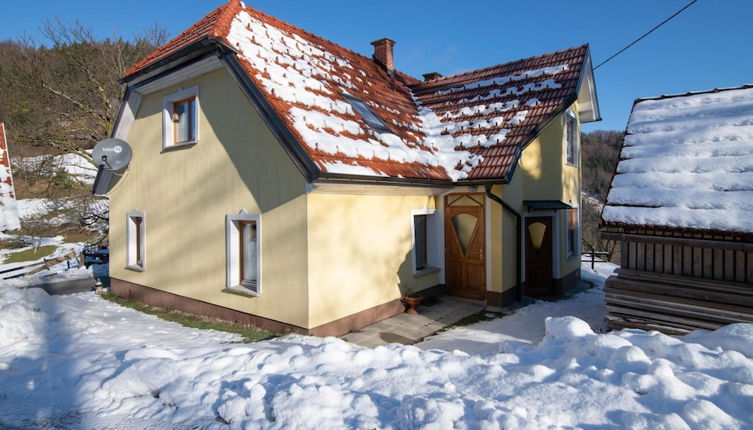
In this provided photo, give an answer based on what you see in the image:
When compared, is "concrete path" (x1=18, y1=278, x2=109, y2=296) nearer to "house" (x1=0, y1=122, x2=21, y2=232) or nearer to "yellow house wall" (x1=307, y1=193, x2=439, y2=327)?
"house" (x1=0, y1=122, x2=21, y2=232)

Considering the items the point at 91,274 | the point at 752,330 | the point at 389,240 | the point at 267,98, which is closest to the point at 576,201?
the point at 389,240

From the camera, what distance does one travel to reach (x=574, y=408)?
3.16m

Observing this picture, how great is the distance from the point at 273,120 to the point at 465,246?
534 cm

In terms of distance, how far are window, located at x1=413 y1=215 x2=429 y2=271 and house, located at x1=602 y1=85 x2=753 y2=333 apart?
4.06 metres

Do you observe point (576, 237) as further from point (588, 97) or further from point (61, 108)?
point (61, 108)

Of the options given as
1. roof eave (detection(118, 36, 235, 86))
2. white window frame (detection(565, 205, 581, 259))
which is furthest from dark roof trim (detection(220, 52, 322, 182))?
white window frame (detection(565, 205, 581, 259))

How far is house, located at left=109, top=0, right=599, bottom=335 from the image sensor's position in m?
6.77

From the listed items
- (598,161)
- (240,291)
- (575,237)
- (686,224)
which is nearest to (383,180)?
(240,291)

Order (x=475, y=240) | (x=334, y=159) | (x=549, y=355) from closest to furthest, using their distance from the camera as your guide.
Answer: (x=549, y=355), (x=334, y=159), (x=475, y=240)

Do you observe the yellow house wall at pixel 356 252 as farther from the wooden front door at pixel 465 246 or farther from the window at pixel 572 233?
the window at pixel 572 233

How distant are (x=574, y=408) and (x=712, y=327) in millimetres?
3764

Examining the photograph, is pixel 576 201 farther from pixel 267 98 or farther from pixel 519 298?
pixel 267 98

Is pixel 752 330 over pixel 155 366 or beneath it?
over

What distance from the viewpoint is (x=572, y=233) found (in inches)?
480
